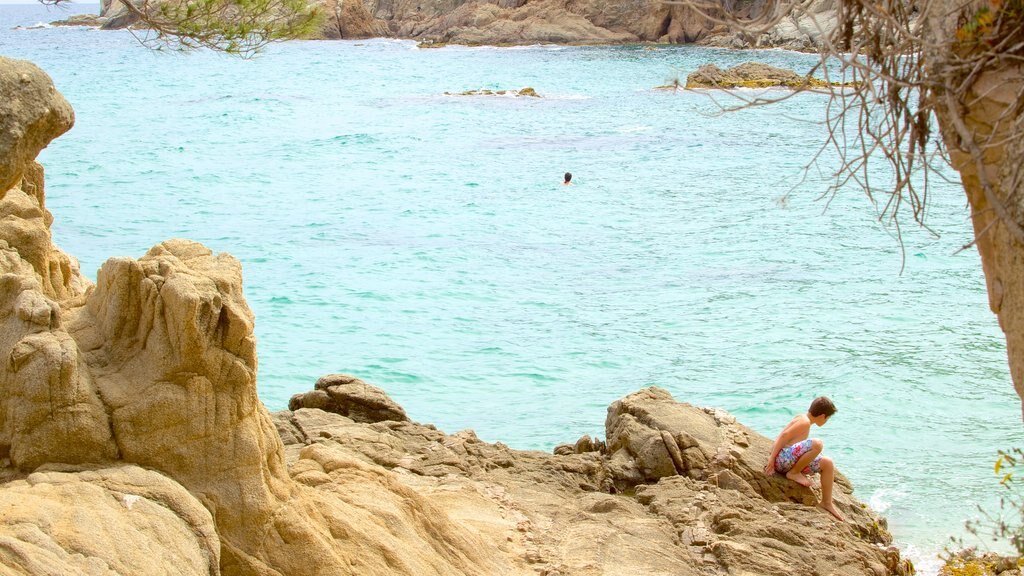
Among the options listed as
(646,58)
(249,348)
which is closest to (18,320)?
(249,348)

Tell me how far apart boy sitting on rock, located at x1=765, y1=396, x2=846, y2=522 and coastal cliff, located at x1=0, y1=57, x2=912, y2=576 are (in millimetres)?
259

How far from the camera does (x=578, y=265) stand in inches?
698

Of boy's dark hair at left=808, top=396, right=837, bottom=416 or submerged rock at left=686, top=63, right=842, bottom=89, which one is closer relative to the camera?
boy's dark hair at left=808, top=396, right=837, bottom=416

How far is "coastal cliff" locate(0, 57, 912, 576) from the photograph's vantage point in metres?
4.33

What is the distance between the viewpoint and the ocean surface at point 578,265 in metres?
12.0

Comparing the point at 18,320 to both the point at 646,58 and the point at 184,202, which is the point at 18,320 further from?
the point at 646,58

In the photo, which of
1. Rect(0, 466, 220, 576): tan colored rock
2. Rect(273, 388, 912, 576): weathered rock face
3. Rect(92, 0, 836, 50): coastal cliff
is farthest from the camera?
Rect(92, 0, 836, 50): coastal cliff

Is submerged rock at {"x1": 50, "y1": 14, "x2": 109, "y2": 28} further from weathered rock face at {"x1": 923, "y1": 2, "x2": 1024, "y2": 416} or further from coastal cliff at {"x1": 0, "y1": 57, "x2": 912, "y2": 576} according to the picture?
weathered rock face at {"x1": 923, "y1": 2, "x2": 1024, "y2": 416}

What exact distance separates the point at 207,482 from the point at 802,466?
15.4 feet

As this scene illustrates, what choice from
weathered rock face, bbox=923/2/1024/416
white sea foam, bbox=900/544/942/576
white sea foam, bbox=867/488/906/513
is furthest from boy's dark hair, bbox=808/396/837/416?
weathered rock face, bbox=923/2/1024/416

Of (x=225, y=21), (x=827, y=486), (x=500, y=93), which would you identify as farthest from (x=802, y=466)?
(x=500, y=93)

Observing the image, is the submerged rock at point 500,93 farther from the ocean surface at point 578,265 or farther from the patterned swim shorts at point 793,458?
the patterned swim shorts at point 793,458

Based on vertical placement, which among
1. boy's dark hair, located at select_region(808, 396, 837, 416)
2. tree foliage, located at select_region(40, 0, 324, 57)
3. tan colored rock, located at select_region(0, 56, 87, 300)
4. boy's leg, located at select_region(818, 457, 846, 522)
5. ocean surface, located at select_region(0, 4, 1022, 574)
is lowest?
ocean surface, located at select_region(0, 4, 1022, 574)

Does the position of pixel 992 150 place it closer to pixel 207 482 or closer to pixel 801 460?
pixel 207 482
